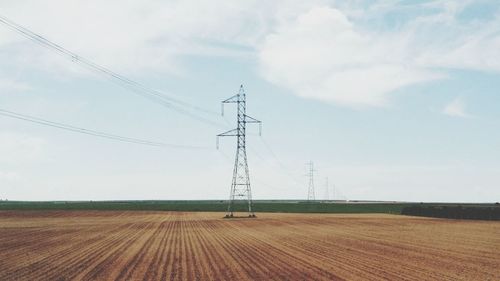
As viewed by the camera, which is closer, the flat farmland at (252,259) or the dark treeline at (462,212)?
the flat farmland at (252,259)

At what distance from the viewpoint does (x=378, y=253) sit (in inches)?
1029

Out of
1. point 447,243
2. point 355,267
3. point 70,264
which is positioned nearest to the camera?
point 355,267

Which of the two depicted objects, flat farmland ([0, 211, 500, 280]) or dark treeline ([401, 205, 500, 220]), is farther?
dark treeline ([401, 205, 500, 220])

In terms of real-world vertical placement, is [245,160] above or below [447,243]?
above

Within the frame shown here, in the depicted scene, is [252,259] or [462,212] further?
[462,212]

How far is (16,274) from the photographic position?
19516 mm

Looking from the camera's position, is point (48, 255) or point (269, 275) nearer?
point (269, 275)

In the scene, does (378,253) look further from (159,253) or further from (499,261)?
(159,253)

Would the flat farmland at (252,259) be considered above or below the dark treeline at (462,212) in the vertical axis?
below

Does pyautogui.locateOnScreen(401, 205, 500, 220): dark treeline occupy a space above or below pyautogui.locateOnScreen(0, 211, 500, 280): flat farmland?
above

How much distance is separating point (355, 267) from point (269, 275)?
12.5ft

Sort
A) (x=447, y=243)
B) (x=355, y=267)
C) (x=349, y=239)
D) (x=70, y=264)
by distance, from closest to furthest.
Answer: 1. (x=355, y=267)
2. (x=70, y=264)
3. (x=447, y=243)
4. (x=349, y=239)

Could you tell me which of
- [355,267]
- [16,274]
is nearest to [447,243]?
[355,267]

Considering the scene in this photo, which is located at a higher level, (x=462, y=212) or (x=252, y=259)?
(x=462, y=212)
